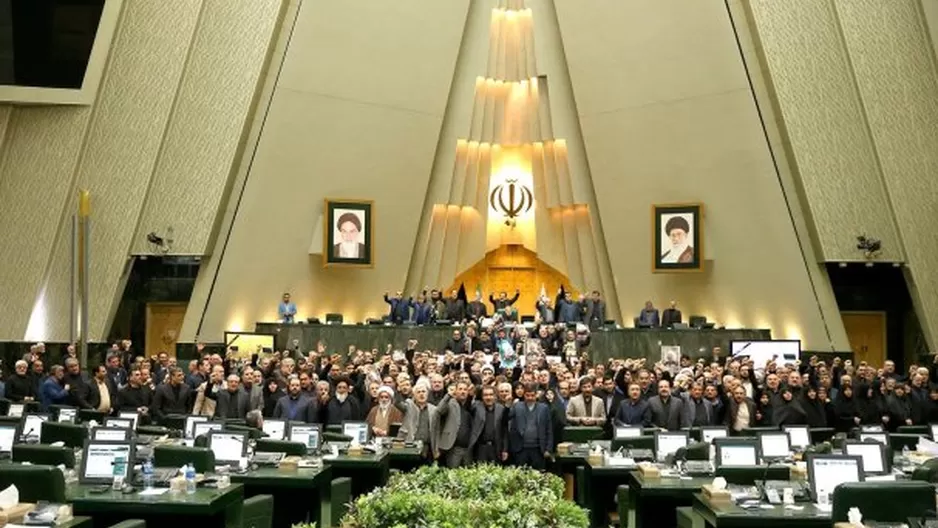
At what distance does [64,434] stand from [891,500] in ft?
25.8

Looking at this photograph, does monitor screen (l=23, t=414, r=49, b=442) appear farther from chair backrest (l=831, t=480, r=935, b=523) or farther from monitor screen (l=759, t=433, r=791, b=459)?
chair backrest (l=831, t=480, r=935, b=523)

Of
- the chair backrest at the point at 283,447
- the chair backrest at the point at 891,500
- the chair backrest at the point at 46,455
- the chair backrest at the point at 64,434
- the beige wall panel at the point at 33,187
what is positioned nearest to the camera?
the chair backrest at the point at 891,500

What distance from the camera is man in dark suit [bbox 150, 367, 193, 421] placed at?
17.3 metres

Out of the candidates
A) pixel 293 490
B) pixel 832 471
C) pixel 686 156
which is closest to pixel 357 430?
pixel 293 490

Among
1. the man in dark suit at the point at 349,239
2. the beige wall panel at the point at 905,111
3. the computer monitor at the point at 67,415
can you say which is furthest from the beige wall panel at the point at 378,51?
the computer monitor at the point at 67,415

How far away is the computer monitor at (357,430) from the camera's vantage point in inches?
536

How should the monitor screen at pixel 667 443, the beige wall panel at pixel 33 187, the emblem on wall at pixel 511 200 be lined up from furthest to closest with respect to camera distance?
the emblem on wall at pixel 511 200 < the beige wall panel at pixel 33 187 < the monitor screen at pixel 667 443

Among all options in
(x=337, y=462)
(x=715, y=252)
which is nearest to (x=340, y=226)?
(x=715, y=252)

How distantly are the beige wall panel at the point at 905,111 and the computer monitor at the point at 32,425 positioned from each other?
1837 centimetres

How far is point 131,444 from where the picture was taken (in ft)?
32.1

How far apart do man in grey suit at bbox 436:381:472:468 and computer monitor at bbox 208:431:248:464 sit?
3.62m

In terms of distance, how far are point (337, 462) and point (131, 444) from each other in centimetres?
289

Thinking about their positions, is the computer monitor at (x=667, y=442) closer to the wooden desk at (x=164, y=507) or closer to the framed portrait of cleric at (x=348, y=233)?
the wooden desk at (x=164, y=507)

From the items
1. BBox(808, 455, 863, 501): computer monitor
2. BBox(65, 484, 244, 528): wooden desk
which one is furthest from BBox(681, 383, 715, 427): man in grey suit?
BBox(65, 484, 244, 528): wooden desk
